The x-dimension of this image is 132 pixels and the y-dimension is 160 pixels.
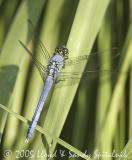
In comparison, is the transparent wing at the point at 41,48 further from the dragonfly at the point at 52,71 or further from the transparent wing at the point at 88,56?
the transparent wing at the point at 88,56

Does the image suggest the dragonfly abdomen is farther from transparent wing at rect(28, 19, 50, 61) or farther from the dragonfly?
transparent wing at rect(28, 19, 50, 61)

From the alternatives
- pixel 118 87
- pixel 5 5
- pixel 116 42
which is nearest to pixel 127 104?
pixel 118 87

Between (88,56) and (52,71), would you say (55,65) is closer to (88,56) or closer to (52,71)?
(52,71)

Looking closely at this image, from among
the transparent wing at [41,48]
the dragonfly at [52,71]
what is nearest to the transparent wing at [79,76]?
the dragonfly at [52,71]

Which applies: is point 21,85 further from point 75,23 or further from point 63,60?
point 75,23

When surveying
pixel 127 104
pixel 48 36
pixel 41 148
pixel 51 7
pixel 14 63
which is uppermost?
pixel 51 7
